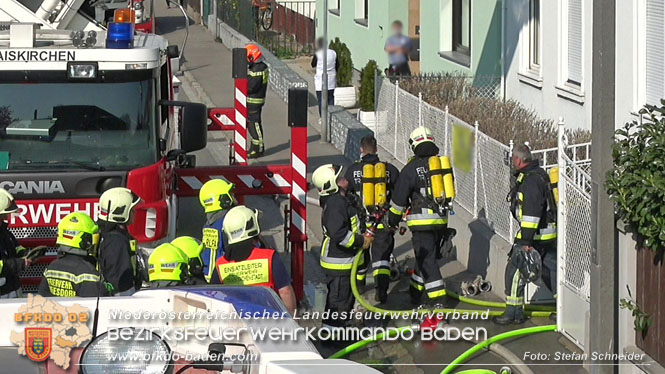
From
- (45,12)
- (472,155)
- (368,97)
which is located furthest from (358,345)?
(368,97)

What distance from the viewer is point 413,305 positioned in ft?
34.8

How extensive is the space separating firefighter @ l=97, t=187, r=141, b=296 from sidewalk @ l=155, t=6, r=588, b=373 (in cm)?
216

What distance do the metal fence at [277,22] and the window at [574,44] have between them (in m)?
15.4

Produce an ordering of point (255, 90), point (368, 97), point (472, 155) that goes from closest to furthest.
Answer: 1. point (472, 155)
2. point (255, 90)
3. point (368, 97)

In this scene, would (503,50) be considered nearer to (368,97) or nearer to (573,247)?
(368,97)

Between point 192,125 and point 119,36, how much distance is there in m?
0.92

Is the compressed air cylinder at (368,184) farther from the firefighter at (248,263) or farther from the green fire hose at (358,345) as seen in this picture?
the firefighter at (248,263)

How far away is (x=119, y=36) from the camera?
9367 mm

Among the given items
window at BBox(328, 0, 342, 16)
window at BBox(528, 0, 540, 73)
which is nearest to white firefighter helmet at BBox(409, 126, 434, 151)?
window at BBox(528, 0, 540, 73)

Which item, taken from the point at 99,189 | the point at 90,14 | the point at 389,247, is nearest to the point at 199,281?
the point at 99,189

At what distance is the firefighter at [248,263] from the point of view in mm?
7617

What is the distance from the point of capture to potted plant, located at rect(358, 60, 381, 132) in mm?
18750

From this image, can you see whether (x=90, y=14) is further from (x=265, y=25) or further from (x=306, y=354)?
(x=265, y=25)

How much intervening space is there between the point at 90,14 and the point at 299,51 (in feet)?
63.7
